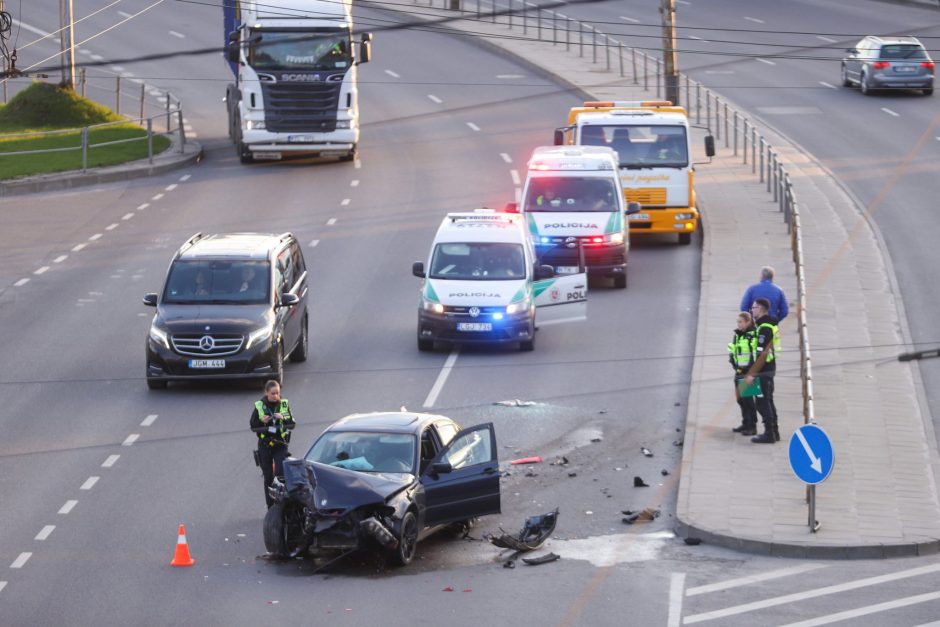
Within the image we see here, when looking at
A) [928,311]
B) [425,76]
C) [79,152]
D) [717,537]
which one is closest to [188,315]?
[717,537]

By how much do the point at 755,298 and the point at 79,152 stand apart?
78.2ft

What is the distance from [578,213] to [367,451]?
1442 cm

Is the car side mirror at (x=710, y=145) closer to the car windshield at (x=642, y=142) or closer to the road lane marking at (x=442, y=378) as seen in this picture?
the car windshield at (x=642, y=142)

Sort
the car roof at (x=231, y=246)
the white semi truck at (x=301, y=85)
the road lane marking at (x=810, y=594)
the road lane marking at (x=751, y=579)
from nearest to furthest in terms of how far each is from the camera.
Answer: the road lane marking at (x=810, y=594), the road lane marking at (x=751, y=579), the car roof at (x=231, y=246), the white semi truck at (x=301, y=85)

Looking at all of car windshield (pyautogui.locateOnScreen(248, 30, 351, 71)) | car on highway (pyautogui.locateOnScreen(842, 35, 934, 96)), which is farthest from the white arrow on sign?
car on highway (pyautogui.locateOnScreen(842, 35, 934, 96))

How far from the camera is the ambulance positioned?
1331 inches

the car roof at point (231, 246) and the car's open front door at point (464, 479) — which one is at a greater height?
the car roof at point (231, 246)

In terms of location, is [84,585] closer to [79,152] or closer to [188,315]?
[188,315]

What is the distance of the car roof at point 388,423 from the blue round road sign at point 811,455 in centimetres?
375

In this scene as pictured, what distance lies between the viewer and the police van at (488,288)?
84.4ft

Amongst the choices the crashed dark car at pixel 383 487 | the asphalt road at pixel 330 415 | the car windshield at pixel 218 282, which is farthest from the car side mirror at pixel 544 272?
the crashed dark car at pixel 383 487

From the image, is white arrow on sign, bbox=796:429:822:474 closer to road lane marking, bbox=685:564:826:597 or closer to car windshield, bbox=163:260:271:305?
road lane marking, bbox=685:564:826:597

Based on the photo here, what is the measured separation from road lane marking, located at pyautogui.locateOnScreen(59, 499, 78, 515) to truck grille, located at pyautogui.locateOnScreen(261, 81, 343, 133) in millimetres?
23399

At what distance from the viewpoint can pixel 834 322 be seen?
90.9 ft
